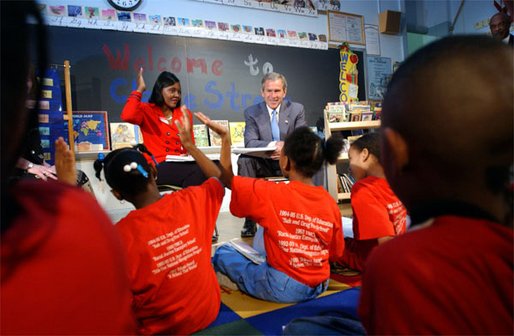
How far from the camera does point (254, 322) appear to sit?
4.67 feet

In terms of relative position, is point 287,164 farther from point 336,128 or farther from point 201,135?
point 336,128

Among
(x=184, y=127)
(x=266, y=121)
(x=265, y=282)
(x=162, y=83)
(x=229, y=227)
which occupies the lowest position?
(x=229, y=227)

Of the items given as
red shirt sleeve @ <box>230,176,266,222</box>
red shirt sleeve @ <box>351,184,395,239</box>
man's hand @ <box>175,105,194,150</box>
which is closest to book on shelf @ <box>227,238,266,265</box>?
red shirt sleeve @ <box>230,176,266,222</box>

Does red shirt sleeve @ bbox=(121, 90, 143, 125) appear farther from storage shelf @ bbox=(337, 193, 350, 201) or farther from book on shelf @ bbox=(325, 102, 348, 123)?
storage shelf @ bbox=(337, 193, 350, 201)

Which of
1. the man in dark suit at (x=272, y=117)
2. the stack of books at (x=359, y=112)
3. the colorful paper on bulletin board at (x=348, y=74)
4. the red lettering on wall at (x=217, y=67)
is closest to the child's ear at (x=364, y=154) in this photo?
the man in dark suit at (x=272, y=117)

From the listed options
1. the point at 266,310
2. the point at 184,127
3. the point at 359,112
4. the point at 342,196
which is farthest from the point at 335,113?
the point at 184,127

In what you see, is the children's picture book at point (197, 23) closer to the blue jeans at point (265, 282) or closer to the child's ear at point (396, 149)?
the blue jeans at point (265, 282)

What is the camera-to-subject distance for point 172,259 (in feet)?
3.90

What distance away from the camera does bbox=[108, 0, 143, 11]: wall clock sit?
3652mm

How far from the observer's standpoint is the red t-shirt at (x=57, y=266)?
33 centimetres

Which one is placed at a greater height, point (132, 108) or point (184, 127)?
point (132, 108)

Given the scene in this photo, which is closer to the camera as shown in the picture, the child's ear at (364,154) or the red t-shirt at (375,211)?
Answer: the red t-shirt at (375,211)

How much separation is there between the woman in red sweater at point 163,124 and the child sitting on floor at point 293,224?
40.2 inches

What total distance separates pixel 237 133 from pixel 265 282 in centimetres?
288
